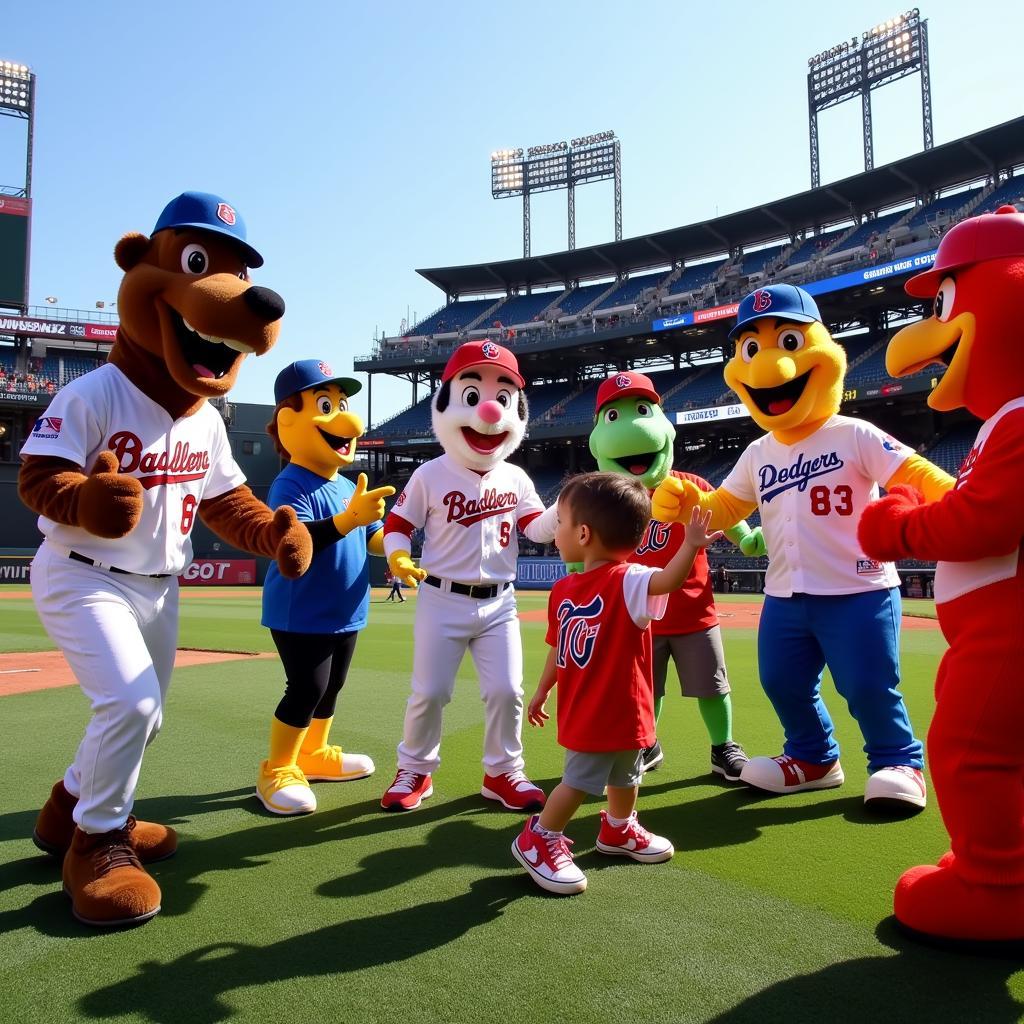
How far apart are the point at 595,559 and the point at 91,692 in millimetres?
1668

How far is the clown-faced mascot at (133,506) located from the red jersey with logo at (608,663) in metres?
1.10

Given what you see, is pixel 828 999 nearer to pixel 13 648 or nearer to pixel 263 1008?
pixel 263 1008

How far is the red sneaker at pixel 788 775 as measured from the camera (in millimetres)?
3547

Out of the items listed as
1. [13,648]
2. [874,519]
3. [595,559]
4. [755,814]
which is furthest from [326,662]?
[13,648]

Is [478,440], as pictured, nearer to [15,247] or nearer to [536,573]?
[536,573]

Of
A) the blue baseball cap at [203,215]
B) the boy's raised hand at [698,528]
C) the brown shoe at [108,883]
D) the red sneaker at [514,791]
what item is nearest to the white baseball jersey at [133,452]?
the blue baseball cap at [203,215]

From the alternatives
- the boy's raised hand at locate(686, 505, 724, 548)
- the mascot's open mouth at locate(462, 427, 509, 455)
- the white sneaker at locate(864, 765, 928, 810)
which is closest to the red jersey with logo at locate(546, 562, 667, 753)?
the boy's raised hand at locate(686, 505, 724, 548)

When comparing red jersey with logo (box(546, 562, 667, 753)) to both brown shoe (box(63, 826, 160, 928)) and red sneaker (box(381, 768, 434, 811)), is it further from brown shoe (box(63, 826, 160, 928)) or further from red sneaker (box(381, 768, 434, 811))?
brown shoe (box(63, 826, 160, 928))

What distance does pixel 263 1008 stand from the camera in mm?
1823

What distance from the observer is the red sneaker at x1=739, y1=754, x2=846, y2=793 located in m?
3.55

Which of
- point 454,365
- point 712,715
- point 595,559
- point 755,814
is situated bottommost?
point 755,814

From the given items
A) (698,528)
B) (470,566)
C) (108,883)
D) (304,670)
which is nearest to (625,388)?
(470,566)

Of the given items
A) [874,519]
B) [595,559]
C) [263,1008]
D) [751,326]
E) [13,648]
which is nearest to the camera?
[263,1008]

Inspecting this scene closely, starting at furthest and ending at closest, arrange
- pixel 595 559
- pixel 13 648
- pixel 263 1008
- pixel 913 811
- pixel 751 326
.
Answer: pixel 13 648
pixel 751 326
pixel 913 811
pixel 595 559
pixel 263 1008
